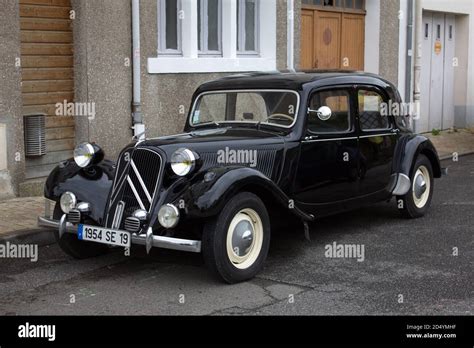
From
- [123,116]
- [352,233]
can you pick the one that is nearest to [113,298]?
[352,233]

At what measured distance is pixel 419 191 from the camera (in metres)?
8.38

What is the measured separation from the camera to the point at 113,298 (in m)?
5.66

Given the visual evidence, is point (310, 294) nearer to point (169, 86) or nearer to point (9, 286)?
point (9, 286)

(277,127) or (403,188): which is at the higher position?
(277,127)

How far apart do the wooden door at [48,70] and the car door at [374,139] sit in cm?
414

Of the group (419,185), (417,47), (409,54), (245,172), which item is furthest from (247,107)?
(417,47)

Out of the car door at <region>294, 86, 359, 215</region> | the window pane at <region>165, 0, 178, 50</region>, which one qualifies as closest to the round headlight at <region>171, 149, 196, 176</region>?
the car door at <region>294, 86, 359, 215</region>

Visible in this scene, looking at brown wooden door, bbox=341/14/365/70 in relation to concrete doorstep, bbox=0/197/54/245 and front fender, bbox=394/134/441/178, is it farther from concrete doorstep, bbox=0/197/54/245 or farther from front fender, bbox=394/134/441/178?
concrete doorstep, bbox=0/197/54/245

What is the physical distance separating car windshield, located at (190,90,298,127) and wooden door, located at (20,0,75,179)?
291cm

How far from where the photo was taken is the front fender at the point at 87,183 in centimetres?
A: 628

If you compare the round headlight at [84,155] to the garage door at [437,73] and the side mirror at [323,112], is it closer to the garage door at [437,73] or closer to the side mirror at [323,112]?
the side mirror at [323,112]

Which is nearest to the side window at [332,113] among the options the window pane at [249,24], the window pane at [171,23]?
the window pane at [171,23]

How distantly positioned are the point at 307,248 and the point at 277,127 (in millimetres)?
1182

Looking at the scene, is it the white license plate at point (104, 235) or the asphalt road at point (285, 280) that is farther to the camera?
the white license plate at point (104, 235)
